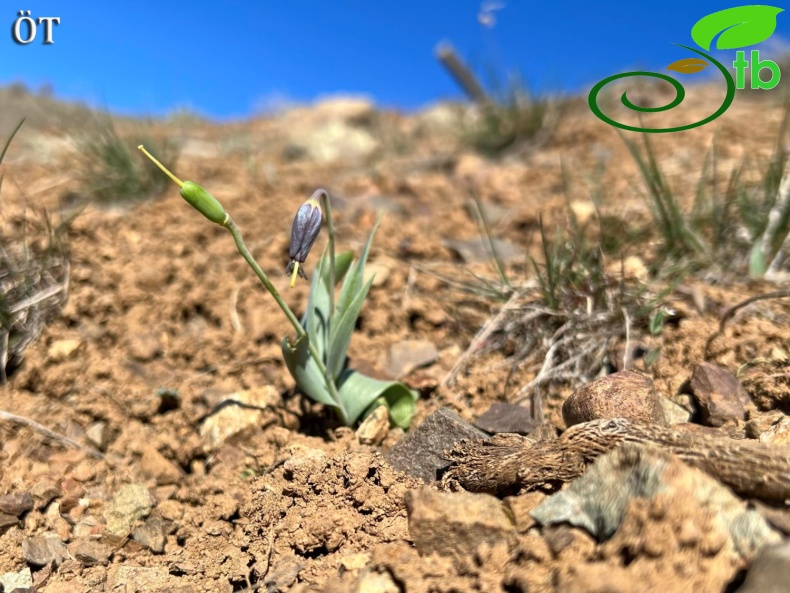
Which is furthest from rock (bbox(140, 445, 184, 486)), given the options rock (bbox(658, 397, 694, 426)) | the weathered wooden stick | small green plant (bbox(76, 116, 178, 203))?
the weathered wooden stick

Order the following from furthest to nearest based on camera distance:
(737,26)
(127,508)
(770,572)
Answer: (737,26)
(127,508)
(770,572)

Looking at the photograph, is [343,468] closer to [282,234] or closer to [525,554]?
[525,554]

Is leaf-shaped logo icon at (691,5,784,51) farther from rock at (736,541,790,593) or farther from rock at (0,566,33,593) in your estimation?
rock at (0,566,33,593)

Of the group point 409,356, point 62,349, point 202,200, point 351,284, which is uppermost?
point 202,200

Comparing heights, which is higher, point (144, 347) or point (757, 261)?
point (757, 261)

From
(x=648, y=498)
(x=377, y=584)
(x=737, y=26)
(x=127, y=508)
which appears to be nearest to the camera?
(x=648, y=498)

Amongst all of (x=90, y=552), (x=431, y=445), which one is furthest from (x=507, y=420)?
(x=90, y=552)

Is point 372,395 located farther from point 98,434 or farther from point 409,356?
point 98,434

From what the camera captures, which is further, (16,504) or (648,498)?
(16,504)
